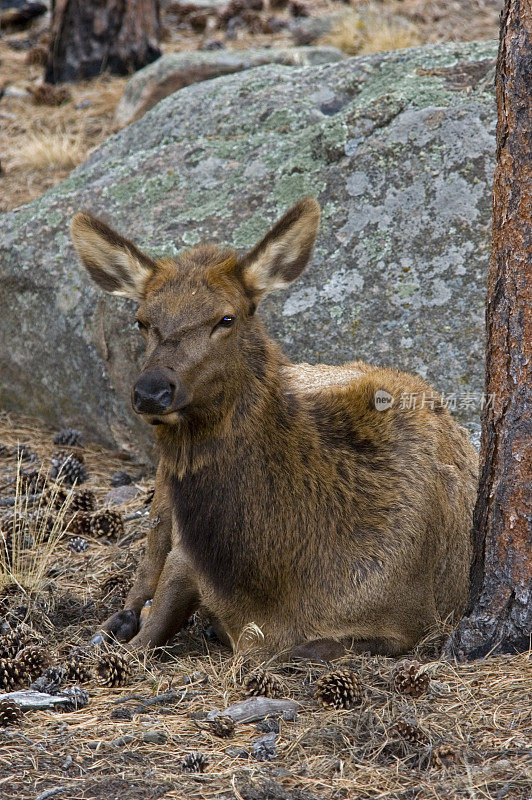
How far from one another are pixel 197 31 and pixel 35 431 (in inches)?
386

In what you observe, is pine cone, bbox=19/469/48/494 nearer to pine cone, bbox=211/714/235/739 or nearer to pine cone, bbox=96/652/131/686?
pine cone, bbox=96/652/131/686

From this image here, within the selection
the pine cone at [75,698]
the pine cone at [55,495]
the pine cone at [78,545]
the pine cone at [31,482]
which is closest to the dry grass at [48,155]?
the pine cone at [31,482]

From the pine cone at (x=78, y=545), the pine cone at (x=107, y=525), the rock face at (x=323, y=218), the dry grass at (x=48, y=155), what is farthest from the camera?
the dry grass at (x=48, y=155)

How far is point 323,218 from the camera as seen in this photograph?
6.83 m

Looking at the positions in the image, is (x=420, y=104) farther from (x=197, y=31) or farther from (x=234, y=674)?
(x=197, y=31)

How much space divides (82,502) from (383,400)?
244 centimetres

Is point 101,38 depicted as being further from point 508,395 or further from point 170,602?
point 508,395

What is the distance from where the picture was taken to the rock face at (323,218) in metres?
6.47

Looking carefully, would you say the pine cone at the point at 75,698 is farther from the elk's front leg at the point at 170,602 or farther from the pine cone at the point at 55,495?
the pine cone at the point at 55,495

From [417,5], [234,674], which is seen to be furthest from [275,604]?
[417,5]

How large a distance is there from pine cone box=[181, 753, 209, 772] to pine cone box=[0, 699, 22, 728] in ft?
2.58

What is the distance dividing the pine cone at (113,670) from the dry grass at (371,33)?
9.18 m

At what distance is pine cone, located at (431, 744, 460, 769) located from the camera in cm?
357

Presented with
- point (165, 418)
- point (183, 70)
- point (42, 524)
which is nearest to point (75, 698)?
point (165, 418)
